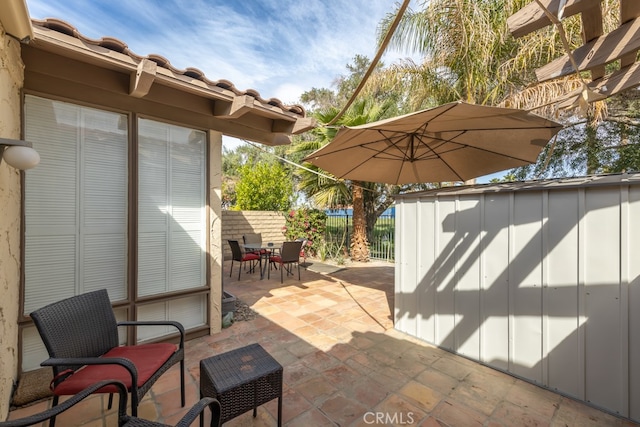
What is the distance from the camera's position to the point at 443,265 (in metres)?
3.12

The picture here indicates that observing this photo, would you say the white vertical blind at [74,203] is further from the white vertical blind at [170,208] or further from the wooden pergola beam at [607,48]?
the wooden pergola beam at [607,48]

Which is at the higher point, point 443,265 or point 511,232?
point 511,232

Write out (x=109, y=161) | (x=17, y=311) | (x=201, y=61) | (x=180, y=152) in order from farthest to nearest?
(x=201, y=61) < (x=180, y=152) < (x=109, y=161) < (x=17, y=311)

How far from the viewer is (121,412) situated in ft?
5.00

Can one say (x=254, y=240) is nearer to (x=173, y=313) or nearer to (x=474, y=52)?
(x=173, y=313)

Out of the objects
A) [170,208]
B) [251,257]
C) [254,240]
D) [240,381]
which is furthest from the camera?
[254,240]

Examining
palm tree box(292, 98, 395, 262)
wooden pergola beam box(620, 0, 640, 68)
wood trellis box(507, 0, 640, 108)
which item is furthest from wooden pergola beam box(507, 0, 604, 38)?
palm tree box(292, 98, 395, 262)

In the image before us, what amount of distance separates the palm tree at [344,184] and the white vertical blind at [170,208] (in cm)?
395

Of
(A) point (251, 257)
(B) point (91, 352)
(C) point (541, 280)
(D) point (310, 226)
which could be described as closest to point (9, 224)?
(B) point (91, 352)

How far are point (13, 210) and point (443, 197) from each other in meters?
4.05

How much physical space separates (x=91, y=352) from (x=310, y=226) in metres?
7.67

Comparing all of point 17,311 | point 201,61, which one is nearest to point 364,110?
point 201,61

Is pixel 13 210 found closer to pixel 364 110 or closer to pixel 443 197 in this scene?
pixel 443 197

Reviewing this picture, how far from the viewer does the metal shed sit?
205 centimetres
